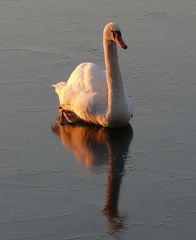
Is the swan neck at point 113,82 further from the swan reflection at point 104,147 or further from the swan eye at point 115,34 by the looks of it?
the swan reflection at point 104,147

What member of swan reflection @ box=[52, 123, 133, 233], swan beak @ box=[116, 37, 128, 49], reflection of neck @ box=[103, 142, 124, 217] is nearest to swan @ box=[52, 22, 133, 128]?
swan beak @ box=[116, 37, 128, 49]

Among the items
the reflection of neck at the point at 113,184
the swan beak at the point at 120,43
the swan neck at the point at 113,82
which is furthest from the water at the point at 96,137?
the swan beak at the point at 120,43

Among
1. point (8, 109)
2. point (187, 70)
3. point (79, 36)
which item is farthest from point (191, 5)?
point (8, 109)

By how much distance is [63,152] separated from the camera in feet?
26.9

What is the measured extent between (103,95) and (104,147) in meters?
0.83

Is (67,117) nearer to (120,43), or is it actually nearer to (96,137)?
(96,137)

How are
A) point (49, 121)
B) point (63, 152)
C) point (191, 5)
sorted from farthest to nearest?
point (191, 5)
point (49, 121)
point (63, 152)

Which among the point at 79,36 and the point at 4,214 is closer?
the point at 4,214

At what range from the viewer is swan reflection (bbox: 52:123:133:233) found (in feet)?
23.9

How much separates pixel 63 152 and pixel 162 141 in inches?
40.3

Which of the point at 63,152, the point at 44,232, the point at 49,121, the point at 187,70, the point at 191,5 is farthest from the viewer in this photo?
the point at 191,5

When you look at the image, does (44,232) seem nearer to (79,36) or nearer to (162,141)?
(162,141)

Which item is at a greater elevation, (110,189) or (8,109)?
(8,109)

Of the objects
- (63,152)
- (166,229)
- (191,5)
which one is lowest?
(166,229)
